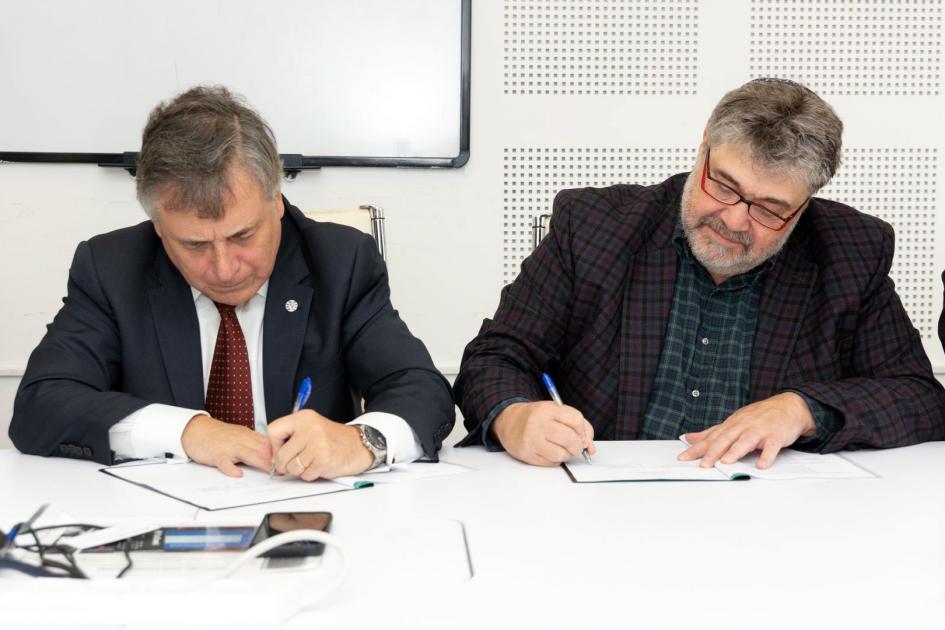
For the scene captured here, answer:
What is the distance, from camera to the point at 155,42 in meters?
3.10

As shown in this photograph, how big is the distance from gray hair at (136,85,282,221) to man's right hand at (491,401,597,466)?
654mm

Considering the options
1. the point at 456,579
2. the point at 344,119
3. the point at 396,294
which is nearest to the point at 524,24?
the point at 344,119

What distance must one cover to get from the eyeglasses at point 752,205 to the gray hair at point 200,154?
2.81 feet

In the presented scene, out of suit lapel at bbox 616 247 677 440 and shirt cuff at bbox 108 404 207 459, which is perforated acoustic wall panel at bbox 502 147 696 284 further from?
shirt cuff at bbox 108 404 207 459

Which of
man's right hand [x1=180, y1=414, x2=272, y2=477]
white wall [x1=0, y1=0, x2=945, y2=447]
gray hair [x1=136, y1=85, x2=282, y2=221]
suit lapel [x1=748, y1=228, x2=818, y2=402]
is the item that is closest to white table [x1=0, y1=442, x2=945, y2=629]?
man's right hand [x1=180, y1=414, x2=272, y2=477]

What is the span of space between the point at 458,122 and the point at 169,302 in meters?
1.57

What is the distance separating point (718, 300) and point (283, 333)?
0.91m

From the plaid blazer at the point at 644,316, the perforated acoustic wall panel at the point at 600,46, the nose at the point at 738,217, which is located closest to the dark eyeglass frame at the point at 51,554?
the plaid blazer at the point at 644,316

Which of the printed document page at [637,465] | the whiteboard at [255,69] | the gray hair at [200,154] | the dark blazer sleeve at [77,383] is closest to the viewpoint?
the printed document page at [637,465]

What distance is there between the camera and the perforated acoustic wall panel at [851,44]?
3221 mm

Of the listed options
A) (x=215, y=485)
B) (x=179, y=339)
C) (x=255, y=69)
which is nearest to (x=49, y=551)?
(x=215, y=485)

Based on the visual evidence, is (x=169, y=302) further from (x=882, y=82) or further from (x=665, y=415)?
(x=882, y=82)

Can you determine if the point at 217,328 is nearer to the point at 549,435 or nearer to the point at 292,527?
the point at 549,435

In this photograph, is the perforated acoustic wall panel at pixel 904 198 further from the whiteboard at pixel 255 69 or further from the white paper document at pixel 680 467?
the white paper document at pixel 680 467
